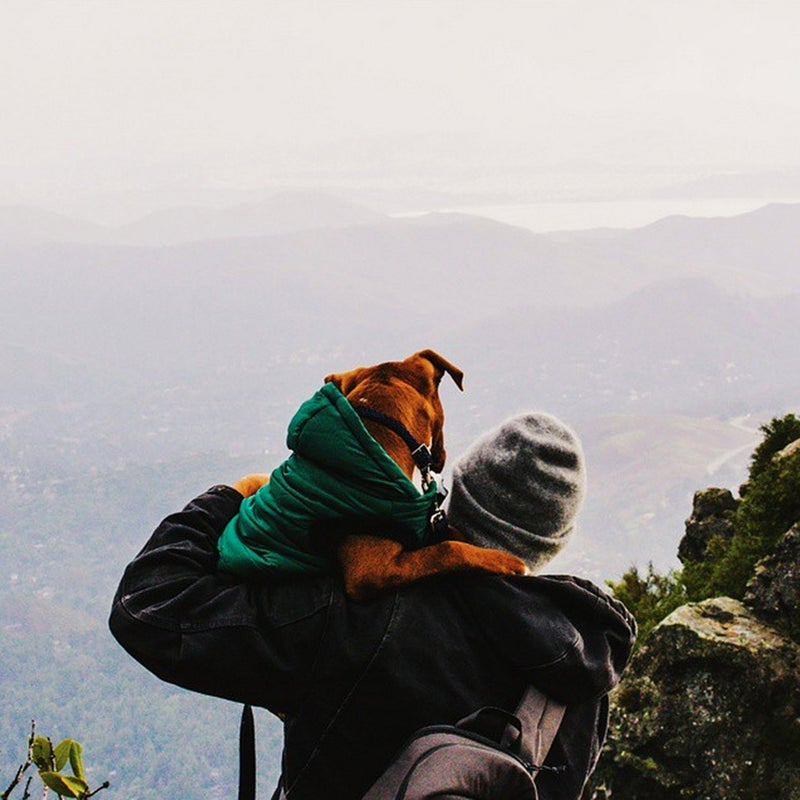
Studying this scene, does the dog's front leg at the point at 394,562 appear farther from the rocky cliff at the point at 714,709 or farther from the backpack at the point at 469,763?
the rocky cliff at the point at 714,709

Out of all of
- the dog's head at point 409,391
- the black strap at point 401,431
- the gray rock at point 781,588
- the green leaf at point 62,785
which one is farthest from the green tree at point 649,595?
the black strap at point 401,431

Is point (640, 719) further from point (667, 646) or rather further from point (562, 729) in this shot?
point (562, 729)

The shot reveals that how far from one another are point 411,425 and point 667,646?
4.45 meters

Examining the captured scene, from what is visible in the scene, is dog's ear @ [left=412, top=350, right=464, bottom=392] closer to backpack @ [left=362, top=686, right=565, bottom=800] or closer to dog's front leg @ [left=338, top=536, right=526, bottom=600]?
dog's front leg @ [left=338, top=536, right=526, bottom=600]

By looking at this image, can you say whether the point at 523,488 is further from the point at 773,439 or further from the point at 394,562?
the point at 773,439

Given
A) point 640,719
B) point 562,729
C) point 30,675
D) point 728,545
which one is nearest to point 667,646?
point 640,719

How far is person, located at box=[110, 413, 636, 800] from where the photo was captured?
1934mm

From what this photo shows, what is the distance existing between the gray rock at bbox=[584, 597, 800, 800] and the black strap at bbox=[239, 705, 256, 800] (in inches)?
160

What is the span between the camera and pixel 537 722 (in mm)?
2057

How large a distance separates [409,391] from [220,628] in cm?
75

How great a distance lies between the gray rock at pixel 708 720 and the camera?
212 inches

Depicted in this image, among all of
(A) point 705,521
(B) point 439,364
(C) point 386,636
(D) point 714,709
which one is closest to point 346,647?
(C) point 386,636

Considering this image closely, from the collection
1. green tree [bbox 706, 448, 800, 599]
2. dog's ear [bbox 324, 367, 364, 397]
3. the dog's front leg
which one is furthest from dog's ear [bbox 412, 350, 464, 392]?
green tree [bbox 706, 448, 800, 599]

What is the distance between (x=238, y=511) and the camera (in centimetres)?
227
